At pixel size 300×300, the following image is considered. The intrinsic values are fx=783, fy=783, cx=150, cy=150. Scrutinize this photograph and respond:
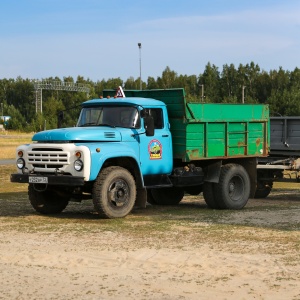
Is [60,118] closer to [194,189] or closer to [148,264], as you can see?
[194,189]

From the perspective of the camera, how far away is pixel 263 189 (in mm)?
20000

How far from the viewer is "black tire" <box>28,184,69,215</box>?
51.1 ft

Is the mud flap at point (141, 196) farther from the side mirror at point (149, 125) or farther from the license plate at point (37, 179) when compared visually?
the license plate at point (37, 179)

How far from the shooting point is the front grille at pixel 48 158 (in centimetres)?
1430

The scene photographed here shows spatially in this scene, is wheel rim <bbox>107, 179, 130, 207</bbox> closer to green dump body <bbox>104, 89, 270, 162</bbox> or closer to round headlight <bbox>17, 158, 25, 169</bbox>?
green dump body <bbox>104, 89, 270, 162</bbox>

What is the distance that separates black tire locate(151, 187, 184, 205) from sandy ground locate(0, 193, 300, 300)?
4566 millimetres

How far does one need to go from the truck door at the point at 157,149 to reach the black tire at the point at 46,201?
74.1 inches

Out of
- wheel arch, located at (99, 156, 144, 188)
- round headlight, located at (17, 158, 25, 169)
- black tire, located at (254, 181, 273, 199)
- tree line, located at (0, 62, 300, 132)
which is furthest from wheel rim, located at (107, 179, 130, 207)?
tree line, located at (0, 62, 300, 132)

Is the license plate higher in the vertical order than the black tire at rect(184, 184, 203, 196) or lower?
higher

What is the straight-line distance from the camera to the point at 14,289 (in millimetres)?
8508

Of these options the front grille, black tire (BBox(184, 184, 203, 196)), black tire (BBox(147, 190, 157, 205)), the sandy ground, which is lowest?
black tire (BBox(147, 190, 157, 205))

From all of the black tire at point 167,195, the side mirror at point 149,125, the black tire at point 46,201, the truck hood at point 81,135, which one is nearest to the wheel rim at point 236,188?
the black tire at point 167,195

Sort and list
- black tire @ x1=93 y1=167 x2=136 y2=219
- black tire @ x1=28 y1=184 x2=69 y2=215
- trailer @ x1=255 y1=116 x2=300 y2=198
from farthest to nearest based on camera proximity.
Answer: trailer @ x1=255 y1=116 x2=300 y2=198, black tire @ x1=28 y1=184 x2=69 y2=215, black tire @ x1=93 y1=167 x2=136 y2=219

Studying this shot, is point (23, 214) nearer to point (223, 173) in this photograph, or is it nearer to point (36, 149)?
point (36, 149)
